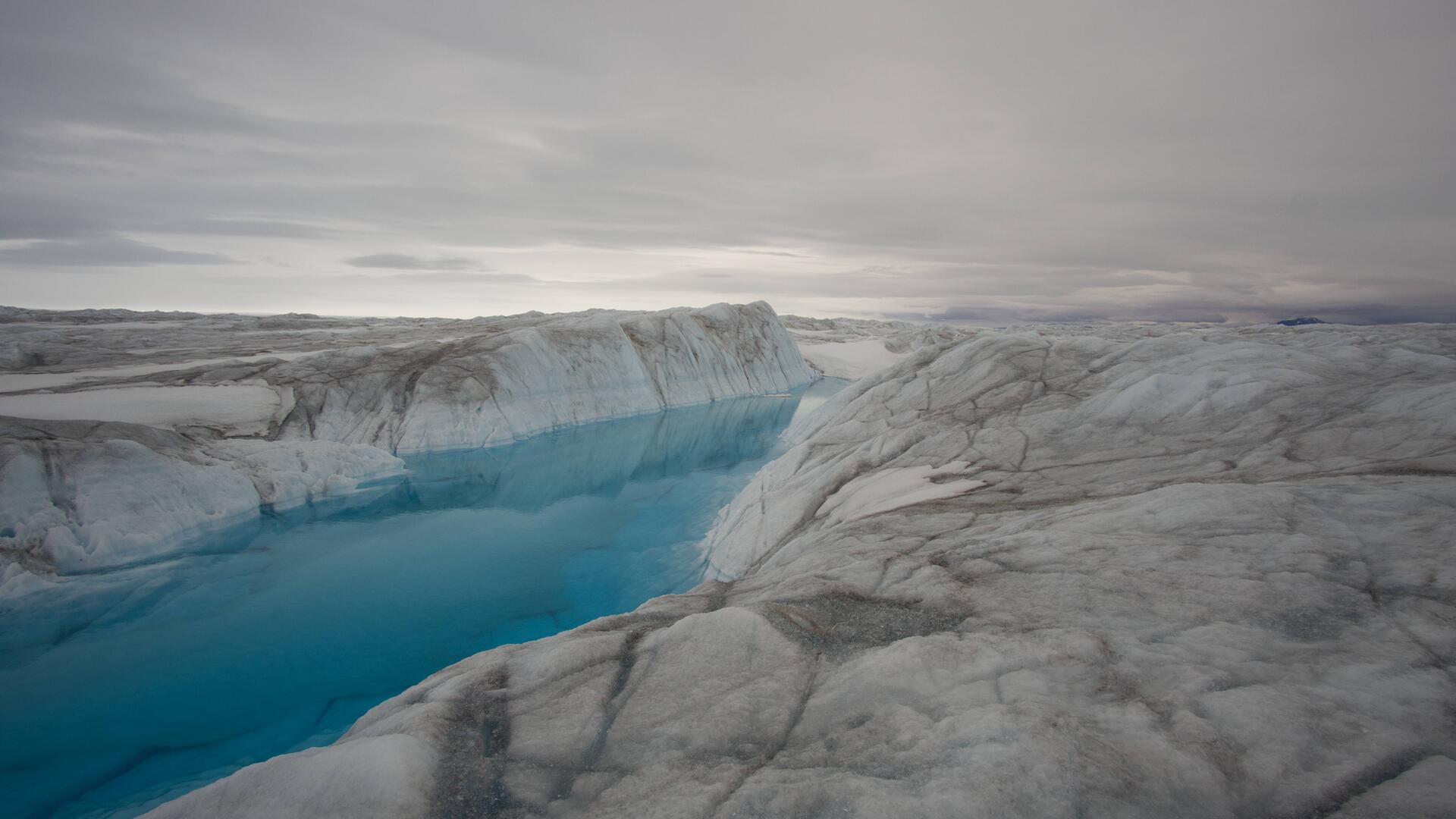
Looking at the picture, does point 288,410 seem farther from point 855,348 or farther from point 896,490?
point 855,348

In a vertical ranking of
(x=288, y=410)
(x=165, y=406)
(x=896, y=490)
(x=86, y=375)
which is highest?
(x=86, y=375)

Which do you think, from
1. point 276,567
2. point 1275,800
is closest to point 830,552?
point 1275,800

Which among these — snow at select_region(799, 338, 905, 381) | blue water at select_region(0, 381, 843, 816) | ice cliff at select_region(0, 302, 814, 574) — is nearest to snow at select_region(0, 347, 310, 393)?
ice cliff at select_region(0, 302, 814, 574)

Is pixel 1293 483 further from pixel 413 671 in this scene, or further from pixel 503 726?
pixel 413 671

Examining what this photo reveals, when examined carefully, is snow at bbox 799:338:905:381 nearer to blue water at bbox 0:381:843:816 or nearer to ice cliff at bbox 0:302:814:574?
ice cliff at bbox 0:302:814:574

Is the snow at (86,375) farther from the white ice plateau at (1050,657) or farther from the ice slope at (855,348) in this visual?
the ice slope at (855,348)

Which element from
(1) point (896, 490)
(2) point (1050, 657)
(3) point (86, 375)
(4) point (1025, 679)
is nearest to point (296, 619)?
(1) point (896, 490)

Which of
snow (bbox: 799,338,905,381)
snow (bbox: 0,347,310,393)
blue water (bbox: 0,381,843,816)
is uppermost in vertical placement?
snow (bbox: 0,347,310,393)
